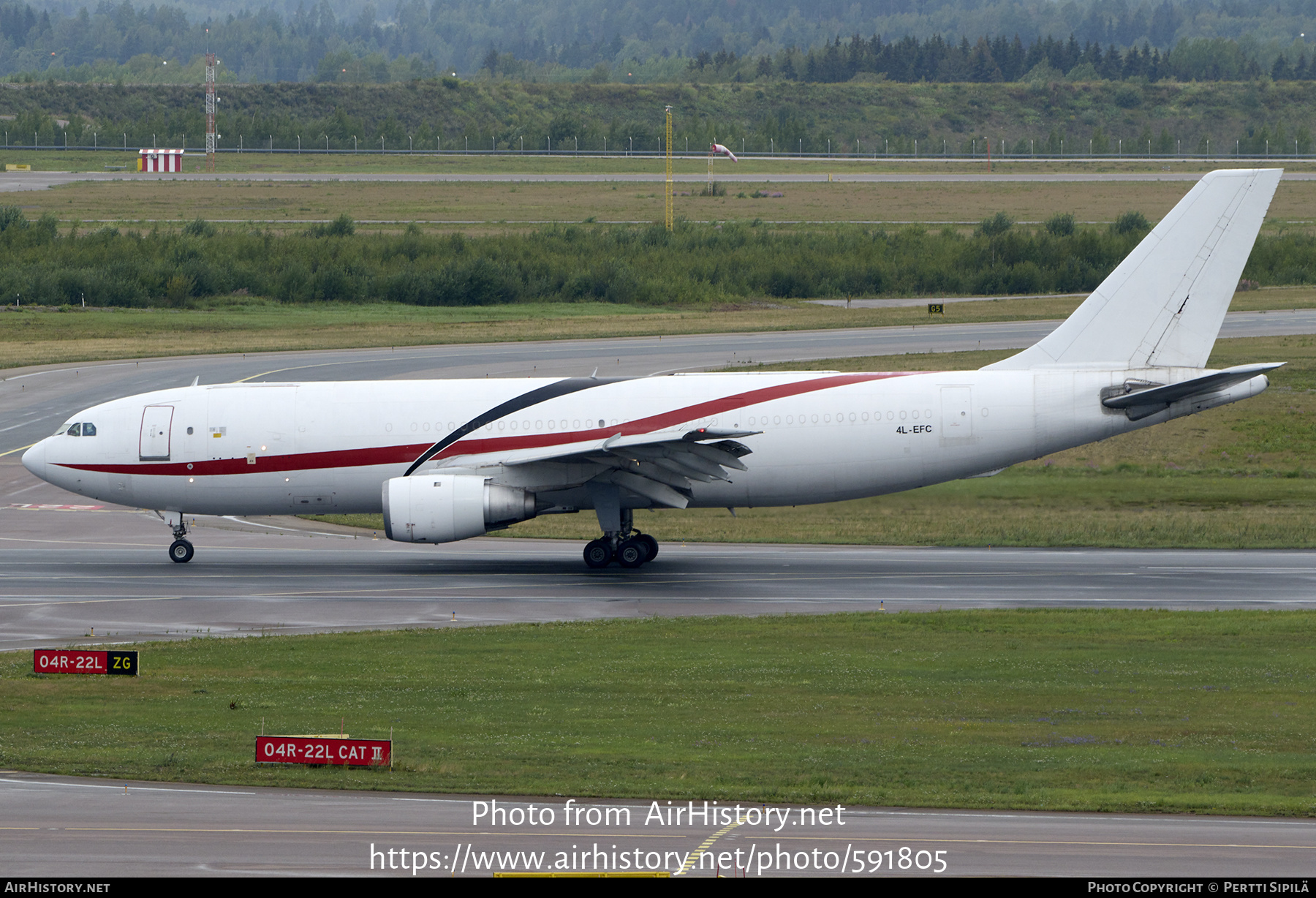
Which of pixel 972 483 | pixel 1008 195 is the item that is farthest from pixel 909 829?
pixel 1008 195

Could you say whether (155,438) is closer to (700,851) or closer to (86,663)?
(86,663)

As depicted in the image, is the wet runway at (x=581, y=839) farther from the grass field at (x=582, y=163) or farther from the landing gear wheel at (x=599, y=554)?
the grass field at (x=582, y=163)

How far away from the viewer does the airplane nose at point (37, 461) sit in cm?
3734

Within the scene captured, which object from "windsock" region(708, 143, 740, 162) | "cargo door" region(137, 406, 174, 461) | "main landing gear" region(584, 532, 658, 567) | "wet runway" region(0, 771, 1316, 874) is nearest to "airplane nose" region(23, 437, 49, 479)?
"cargo door" region(137, 406, 174, 461)

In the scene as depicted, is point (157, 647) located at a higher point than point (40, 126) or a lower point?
lower

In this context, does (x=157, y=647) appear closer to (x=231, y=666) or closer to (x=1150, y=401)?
(x=231, y=666)

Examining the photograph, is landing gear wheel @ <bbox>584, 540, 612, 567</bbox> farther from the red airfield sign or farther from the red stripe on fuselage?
the red airfield sign

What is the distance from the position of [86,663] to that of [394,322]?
57.5 m

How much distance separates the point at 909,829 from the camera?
1596 cm

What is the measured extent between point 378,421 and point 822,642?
13.9 meters

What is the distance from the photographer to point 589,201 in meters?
135

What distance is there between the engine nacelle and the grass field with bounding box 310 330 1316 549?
7742 mm

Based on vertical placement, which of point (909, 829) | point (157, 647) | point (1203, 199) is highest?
point (1203, 199)

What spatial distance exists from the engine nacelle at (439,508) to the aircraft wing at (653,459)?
52.7 inches
